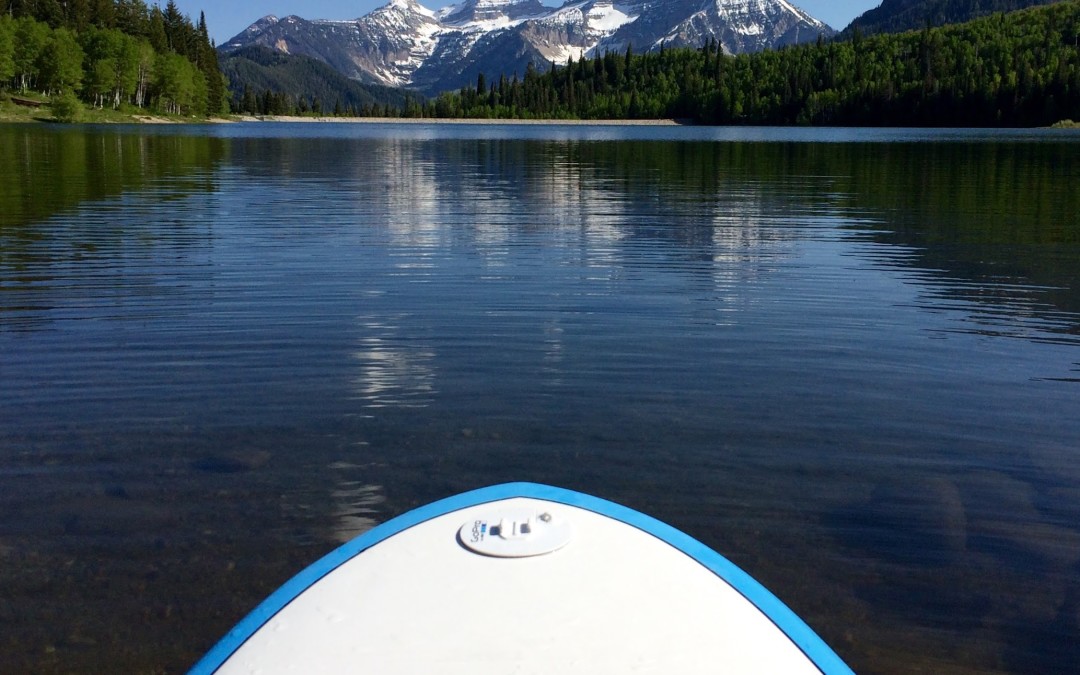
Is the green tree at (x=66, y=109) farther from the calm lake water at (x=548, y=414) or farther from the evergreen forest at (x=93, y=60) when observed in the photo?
the calm lake water at (x=548, y=414)

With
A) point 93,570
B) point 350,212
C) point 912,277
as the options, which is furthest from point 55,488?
point 350,212

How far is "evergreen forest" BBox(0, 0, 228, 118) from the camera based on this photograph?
139000 mm

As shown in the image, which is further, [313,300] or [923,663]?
[313,300]

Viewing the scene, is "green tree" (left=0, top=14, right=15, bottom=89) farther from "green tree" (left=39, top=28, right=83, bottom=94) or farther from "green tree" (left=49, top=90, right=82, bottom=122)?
"green tree" (left=49, top=90, right=82, bottom=122)

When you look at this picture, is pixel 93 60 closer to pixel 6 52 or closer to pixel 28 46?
pixel 28 46

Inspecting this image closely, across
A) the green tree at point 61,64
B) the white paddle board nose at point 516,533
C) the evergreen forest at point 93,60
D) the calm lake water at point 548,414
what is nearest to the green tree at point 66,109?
the evergreen forest at point 93,60

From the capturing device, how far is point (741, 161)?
64.7m

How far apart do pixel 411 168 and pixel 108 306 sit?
128ft

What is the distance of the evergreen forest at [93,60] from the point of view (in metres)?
139

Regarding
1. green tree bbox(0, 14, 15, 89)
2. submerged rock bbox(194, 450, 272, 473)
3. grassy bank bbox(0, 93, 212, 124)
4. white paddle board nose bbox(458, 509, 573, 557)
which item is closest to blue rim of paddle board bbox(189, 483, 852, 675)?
white paddle board nose bbox(458, 509, 573, 557)

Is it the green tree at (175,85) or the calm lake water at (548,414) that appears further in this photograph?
the green tree at (175,85)

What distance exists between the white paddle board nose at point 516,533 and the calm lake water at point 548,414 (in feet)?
A: 9.39

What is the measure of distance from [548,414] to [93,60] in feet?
554

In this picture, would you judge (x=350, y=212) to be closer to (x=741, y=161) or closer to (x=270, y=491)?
(x=270, y=491)
